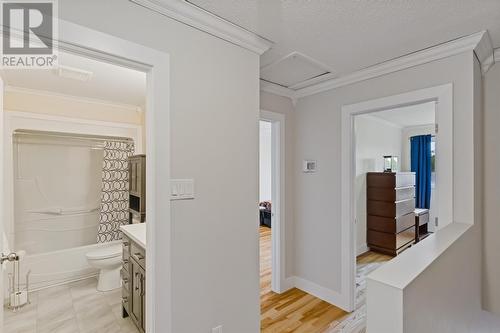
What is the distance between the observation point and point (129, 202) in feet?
12.0

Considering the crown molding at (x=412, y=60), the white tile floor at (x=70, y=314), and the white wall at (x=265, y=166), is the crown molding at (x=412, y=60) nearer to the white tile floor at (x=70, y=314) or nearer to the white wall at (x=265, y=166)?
the white tile floor at (x=70, y=314)

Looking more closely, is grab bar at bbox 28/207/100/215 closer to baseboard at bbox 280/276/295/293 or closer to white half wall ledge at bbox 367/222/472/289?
baseboard at bbox 280/276/295/293

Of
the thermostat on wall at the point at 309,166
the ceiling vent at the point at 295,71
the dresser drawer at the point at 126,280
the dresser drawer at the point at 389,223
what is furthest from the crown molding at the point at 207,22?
the dresser drawer at the point at 389,223

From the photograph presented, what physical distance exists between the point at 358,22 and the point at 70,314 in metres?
3.76

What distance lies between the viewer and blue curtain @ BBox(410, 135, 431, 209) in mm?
5508

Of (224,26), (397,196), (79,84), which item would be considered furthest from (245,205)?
(397,196)

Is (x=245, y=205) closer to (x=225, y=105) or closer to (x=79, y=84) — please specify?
(x=225, y=105)

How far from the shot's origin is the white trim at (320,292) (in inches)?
106

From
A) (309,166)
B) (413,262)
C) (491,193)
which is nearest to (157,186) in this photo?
(413,262)

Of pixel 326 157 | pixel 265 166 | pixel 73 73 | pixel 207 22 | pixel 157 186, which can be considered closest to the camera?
pixel 157 186

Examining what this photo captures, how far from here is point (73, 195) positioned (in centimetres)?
358

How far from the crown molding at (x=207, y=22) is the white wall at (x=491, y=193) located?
1.96 metres

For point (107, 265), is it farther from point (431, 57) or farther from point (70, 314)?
point (431, 57)

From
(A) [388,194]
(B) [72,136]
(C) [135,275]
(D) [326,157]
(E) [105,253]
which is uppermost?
(B) [72,136]
